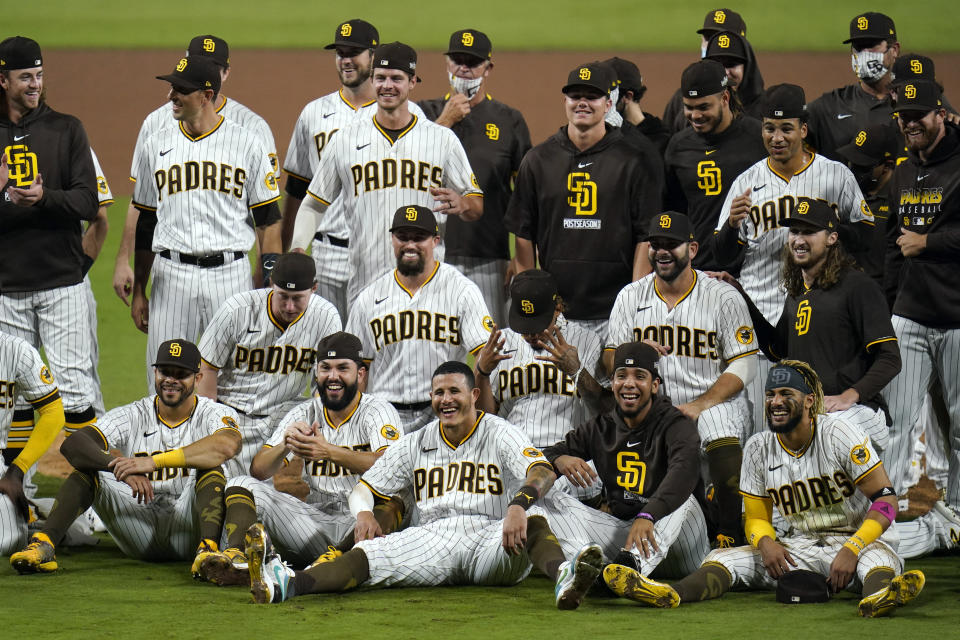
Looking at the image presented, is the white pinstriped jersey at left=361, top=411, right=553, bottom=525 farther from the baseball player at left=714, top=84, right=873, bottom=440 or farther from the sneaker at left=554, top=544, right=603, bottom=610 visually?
the baseball player at left=714, top=84, right=873, bottom=440

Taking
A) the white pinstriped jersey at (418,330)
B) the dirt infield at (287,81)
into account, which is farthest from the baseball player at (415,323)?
the dirt infield at (287,81)

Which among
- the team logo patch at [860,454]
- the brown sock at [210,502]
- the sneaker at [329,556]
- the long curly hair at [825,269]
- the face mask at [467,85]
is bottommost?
the sneaker at [329,556]

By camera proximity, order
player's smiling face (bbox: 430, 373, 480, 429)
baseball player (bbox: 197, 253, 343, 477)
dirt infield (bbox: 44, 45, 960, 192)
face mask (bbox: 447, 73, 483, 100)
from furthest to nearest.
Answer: dirt infield (bbox: 44, 45, 960, 192) < face mask (bbox: 447, 73, 483, 100) < baseball player (bbox: 197, 253, 343, 477) < player's smiling face (bbox: 430, 373, 480, 429)

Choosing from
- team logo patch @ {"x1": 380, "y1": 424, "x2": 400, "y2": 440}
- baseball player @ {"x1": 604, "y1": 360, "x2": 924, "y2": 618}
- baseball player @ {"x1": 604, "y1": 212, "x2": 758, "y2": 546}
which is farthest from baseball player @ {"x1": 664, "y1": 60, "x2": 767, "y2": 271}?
team logo patch @ {"x1": 380, "y1": 424, "x2": 400, "y2": 440}

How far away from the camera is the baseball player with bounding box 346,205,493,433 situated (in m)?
7.09

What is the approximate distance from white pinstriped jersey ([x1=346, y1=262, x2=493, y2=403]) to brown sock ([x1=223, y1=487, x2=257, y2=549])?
105 cm

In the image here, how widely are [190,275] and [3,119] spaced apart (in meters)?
1.35

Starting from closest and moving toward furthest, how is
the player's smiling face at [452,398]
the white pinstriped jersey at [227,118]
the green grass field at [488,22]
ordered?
the player's smiling face at [452,398], the white pinstriped jersey at [227,118], the green grass field at [488,22]

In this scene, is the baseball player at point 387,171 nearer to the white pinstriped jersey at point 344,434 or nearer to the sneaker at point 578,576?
the white pinstriped jersey at point 344,434

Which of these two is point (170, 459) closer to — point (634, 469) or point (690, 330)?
point (634, 469)

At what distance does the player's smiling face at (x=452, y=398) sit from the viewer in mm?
6188

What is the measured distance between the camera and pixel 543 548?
5898 mm

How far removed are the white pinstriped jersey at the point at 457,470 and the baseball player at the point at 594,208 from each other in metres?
1.32

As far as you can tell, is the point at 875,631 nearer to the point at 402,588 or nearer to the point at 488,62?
the point at 402,588
